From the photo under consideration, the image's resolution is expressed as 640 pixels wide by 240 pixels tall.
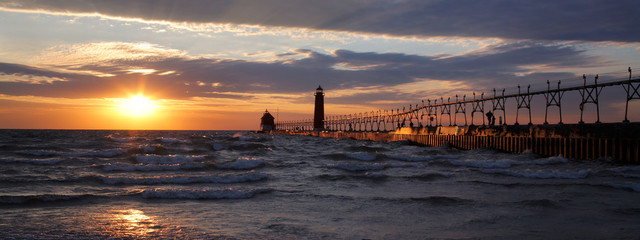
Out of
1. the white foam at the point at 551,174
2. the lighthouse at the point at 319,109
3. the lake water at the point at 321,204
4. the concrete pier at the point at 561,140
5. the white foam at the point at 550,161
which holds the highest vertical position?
the lighthouse at the point at 319,109

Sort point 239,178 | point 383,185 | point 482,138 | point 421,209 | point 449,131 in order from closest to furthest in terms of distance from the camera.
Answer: point 421,209 < point 383,185 < point 239,178 < point 482,138 < point 449,131

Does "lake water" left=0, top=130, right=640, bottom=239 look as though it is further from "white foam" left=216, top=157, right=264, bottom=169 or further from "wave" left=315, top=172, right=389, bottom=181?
"white foam" left=216, top=157, right=264, bottom=169

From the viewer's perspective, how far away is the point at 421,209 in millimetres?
11844

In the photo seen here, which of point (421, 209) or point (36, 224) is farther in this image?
point (421, 209)

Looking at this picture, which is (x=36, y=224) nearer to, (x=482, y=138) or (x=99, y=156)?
(x=99, y=156)

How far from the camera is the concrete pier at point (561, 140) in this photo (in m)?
22.8

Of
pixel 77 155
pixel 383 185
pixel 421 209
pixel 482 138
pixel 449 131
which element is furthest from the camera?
pixel 449 131

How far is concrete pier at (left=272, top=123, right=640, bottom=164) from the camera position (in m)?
22.8

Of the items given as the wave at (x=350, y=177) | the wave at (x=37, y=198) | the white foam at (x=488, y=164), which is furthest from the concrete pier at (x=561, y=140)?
the wave at (x=37, y=198)

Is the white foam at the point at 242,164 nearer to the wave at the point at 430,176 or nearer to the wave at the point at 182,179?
the wave at the point at 182,179

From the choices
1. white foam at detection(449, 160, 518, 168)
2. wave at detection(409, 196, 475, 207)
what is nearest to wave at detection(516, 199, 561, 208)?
wave at detection(409, 196, 475, 207)

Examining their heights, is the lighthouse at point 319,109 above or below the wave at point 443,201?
above

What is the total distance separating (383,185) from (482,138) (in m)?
23.4

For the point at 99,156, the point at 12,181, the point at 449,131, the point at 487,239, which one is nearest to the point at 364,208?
the point at 487,239
